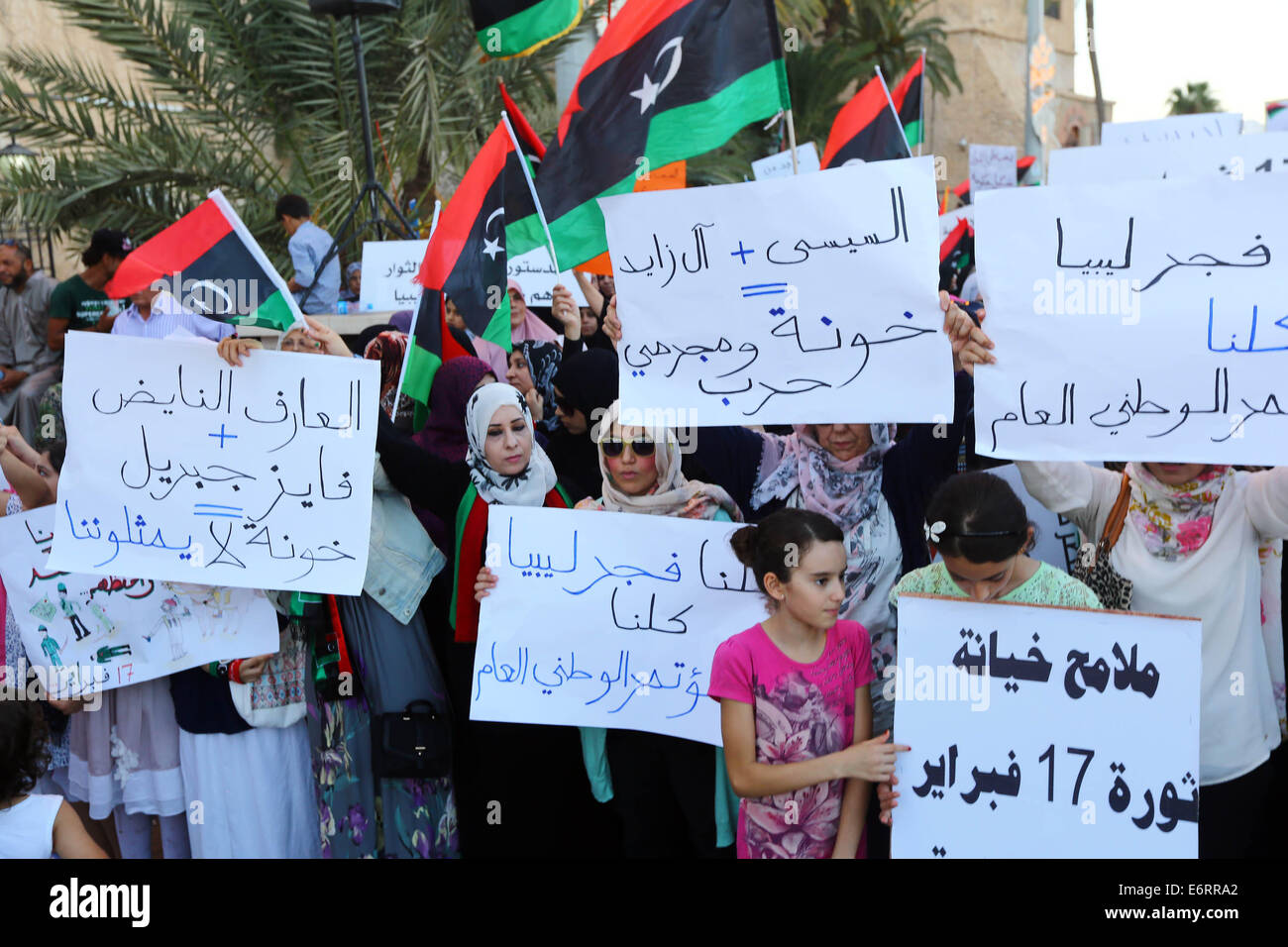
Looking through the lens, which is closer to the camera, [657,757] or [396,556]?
[657,757]

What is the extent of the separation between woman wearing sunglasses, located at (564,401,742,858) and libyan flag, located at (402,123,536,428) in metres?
0.72

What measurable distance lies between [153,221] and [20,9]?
8389 millimetres

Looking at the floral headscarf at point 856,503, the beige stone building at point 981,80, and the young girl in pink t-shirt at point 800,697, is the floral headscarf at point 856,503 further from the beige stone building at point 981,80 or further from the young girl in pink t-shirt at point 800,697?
the beige stone building at point 981,80

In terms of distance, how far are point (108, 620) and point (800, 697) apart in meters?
2.05

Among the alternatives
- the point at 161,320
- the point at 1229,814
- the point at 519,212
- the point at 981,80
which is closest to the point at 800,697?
the point at 1229,814

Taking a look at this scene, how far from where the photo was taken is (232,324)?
338 centimetres

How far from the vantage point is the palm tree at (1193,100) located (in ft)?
138

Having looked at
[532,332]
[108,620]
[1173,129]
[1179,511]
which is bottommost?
[108,620]

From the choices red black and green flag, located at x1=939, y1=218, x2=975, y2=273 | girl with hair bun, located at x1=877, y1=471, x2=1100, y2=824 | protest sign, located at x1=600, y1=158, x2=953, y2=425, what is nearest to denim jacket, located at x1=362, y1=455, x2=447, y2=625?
protest sign, located at x1=600, y1=158, x2=953, y2=425

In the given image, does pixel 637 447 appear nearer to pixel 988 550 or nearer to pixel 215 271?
pixel 988 550

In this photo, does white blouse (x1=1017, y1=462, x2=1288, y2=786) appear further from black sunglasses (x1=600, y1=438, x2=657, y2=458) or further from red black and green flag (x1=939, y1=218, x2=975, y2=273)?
red black and green flag (x1=939, y1=218, x2=975, y2=273)

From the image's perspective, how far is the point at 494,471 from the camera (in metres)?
3.39

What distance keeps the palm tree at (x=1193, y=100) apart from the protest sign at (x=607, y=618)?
44.1 metres

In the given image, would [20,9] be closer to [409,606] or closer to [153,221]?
[153,221]
